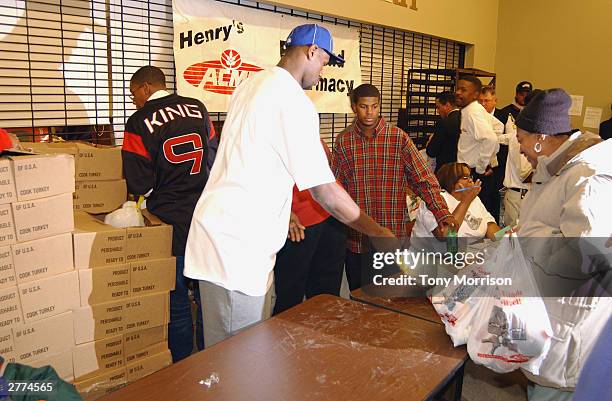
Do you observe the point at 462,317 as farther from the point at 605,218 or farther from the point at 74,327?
the point at 74,327

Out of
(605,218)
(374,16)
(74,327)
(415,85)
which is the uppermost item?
(374,16)

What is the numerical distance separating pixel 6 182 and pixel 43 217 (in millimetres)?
208

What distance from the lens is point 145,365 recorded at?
99.9 inches

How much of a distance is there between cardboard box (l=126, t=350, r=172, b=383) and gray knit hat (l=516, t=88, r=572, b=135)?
2.09 m

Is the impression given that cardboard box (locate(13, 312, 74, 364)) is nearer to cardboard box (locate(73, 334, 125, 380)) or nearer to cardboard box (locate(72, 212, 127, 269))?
cardboard box (locate(73, 334, 125, 380))

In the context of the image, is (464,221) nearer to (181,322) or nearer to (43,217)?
(181,322)

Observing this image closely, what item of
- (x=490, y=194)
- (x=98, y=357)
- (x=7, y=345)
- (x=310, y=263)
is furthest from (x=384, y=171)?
(x=490, y=194)

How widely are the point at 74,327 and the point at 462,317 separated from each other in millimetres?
1720

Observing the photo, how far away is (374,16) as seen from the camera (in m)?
4.61

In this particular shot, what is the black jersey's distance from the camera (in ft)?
8.02

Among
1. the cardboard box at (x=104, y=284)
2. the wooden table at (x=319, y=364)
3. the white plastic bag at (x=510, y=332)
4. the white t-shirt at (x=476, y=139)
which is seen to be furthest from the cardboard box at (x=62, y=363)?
the white t-shirt at (x=476, y=139)

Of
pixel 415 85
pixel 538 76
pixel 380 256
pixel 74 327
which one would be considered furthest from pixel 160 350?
pixel 538 76

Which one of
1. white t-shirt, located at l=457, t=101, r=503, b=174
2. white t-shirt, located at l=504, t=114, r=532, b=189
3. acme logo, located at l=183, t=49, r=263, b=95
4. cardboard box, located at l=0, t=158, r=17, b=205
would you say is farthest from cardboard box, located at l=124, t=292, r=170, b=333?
white t-shirt, located at l=457, t=101, r=503, b=174

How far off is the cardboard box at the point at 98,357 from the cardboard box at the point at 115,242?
0.38 m
